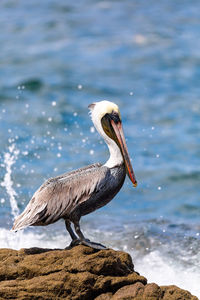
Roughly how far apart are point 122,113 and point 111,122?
10.3 metres

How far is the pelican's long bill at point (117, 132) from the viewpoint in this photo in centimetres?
645

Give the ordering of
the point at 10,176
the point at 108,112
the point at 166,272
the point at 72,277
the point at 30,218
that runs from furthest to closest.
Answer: the point at 10,176 → the point at 166,272 → the point at 108,112 → the point at 30,218 → the point at 72,277

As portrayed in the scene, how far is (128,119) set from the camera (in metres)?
16.4

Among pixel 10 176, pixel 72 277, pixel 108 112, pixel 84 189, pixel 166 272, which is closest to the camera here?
pixel 72 277

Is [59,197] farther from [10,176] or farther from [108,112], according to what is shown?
[10,176]

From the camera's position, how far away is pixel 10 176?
13.9 m

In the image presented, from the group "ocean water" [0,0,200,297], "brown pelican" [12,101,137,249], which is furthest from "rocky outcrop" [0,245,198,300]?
"ocean water" [0,0,200,297]

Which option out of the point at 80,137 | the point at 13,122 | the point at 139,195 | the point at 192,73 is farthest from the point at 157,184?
the point at 192,73

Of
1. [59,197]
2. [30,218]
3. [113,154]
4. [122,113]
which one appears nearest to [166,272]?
[113,154]

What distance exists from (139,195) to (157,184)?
65 cm

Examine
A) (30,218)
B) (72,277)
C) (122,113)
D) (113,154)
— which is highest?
(122,113)

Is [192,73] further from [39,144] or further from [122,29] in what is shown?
[39,144]

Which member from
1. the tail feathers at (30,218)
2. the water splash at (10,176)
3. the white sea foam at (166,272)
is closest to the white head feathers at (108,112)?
the tail feathers at (30,218)

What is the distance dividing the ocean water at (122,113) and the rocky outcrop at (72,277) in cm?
316
